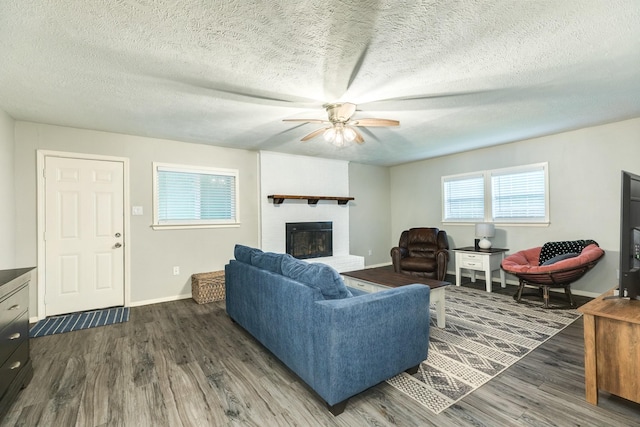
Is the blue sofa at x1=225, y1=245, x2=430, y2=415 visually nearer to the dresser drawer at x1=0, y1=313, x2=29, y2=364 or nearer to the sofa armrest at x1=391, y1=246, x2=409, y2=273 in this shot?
the dresser drawer at x1=0, y1=313, x2=29, y2=364

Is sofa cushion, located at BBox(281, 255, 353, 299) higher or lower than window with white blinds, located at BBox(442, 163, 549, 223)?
lower

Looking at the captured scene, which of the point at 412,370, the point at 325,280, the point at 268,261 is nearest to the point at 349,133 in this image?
the point at 268,261

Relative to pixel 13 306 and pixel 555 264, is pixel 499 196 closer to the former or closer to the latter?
pixel 555 264

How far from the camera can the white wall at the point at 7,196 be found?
308 centimetres

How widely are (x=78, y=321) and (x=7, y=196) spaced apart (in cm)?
159

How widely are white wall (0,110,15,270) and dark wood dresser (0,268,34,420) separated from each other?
4.58ft

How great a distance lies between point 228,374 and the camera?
2.28 meters

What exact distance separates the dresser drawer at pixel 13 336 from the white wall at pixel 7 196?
4.58 feet

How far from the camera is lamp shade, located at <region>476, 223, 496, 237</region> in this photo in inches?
189

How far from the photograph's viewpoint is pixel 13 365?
6.27ft

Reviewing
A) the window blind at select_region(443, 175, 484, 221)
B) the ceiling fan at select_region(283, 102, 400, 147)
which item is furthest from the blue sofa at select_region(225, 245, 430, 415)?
the window blind at select_region(443, 175, 484, 221)

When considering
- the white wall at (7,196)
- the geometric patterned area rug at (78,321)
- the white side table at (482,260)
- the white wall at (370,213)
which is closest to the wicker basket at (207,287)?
the geometric patterned area rug at (78,321)

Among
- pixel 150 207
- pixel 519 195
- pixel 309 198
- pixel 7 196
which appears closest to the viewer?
pixel 7 196

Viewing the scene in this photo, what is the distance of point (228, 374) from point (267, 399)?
18.8 inches
